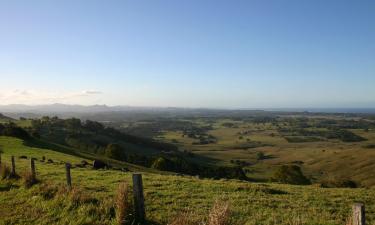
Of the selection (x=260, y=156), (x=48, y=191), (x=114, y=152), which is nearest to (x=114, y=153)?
(x=114, y=152)

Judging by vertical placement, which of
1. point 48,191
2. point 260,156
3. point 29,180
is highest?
point 48,191

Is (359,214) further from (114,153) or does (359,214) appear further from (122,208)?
(114,153)

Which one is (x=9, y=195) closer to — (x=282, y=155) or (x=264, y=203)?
(x=264, y=203)

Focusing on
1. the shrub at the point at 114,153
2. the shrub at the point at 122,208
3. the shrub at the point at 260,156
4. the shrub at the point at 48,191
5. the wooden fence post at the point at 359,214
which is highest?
the wooden fence post at the point at 359,214

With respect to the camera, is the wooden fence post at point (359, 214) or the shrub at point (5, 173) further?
the shrub at point (5, 173)

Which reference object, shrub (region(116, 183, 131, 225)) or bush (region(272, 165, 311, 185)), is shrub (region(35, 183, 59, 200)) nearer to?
shrub (region(116, 183, 131, 225))

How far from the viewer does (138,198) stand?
1041cm

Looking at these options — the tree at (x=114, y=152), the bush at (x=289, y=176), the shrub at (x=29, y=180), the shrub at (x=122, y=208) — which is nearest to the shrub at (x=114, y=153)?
the tree at (x=114, y=152)

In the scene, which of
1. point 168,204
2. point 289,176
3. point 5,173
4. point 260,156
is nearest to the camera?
point 168,204

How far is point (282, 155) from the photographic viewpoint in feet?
544

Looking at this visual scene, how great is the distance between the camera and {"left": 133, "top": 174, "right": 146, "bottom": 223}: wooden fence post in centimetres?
1031

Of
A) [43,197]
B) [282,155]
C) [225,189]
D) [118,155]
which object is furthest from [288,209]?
[282,155]

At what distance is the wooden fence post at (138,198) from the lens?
10312mm

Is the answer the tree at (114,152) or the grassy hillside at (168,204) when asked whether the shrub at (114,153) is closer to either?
the tree at (114,152)
